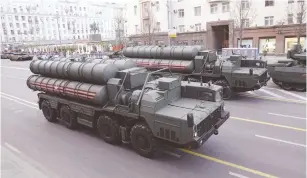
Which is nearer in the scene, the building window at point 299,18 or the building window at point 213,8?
the building window at point 299,18

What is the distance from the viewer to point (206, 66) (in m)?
14.7

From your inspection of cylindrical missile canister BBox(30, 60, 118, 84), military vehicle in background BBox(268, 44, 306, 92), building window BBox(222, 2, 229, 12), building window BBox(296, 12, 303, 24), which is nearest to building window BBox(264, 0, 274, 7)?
building window BBox(296, 12, 303, 24)

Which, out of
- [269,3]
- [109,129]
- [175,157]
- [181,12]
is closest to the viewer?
[175,157]

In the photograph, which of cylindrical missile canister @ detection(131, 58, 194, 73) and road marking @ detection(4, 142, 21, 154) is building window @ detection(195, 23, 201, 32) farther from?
road marking @ detection(4, 142, 21, 154)

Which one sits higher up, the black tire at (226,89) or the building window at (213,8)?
the building window at (213,8)

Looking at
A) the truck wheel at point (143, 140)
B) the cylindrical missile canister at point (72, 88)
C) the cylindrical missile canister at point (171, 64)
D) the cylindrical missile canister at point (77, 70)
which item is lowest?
the truck wheel at point (143, 140)

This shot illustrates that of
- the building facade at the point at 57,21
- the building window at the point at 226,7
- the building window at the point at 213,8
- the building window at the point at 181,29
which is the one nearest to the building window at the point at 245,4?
the building window at the point at 226,7

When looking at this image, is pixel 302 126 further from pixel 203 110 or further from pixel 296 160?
pixel 203 110

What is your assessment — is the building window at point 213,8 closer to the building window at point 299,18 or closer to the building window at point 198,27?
the building window at point 198,27

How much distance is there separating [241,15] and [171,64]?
22984mm

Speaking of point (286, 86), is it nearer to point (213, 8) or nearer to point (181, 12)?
point (213, 8)

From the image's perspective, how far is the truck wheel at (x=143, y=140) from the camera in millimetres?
7309

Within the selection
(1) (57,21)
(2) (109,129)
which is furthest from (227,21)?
(1) (57,21)

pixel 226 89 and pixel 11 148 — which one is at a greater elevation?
pixel 226 89
